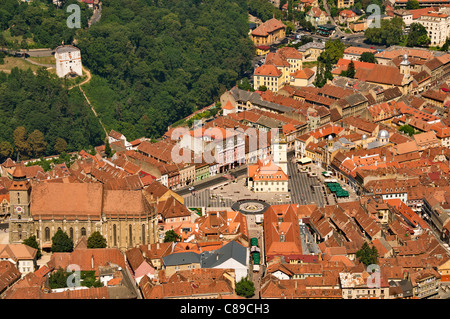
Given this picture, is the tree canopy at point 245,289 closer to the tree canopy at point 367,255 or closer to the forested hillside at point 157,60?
the tree canopy at point 367,255

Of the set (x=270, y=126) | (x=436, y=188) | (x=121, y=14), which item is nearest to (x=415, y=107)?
(x=270, y=126)

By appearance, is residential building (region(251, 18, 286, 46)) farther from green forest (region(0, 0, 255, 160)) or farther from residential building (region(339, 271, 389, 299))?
residential building (region(339, 271, 389, 299))

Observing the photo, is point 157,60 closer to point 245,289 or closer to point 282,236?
point 282,236

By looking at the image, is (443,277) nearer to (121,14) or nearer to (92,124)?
(92,124)

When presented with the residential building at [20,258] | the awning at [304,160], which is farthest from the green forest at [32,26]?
the residential building at [20,258]

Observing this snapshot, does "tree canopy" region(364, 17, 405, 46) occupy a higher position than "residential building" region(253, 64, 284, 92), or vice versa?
"tree canopy" region(364, 17, 405, 46)

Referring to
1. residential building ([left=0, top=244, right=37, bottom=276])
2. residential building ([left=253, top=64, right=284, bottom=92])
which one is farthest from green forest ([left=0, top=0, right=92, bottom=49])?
residential building ([left=0, top=244, right=37, bottom=276])

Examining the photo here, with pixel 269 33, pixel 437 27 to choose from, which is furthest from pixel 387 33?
pixel 269 33
